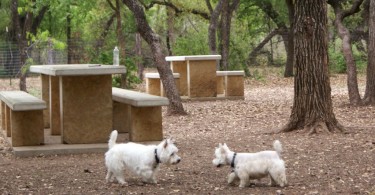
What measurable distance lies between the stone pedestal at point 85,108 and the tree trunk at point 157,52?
5.19 meters

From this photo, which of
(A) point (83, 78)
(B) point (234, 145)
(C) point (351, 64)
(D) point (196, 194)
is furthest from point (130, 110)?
(C) point (351, 64)

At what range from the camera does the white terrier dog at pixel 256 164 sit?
26.1 ft

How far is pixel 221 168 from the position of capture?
963 cm

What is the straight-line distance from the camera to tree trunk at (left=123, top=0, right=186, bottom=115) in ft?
54.9

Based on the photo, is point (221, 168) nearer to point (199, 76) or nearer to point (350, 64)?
point (350, 64)

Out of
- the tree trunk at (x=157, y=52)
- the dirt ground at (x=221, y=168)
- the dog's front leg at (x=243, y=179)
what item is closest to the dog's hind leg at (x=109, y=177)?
the dirt ground at (x=221, y=168)

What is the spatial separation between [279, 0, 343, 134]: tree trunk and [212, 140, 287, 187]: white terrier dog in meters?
4.51

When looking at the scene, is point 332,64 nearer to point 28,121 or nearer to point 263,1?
point 263,1

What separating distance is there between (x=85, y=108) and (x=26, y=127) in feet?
3.21

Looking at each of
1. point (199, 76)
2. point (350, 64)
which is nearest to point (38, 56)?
point (199, 76)

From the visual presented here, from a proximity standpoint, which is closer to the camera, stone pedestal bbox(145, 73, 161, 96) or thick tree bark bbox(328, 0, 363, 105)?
thick tree bark bbox(328, 0, 363, 105)

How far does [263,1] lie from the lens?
34750 mm

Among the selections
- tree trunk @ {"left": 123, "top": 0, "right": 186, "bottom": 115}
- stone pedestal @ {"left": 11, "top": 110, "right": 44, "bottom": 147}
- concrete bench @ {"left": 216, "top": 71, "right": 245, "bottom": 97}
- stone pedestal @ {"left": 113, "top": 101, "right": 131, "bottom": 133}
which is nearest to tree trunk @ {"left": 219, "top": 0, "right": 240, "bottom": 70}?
concrete bench @ {"left": 216, "top": 71, "right": 245, "bottom": 97}

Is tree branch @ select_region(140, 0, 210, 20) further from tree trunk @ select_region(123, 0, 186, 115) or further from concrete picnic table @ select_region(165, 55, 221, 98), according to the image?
tree trunk @ select_region(123, 0, 186, 115)
